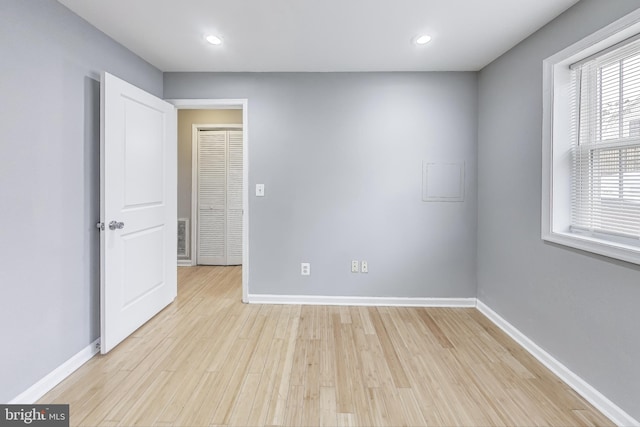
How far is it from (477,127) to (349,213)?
1.53 metres

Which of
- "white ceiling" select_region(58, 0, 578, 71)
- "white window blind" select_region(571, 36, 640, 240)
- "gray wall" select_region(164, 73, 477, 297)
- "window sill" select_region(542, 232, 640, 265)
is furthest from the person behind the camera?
"gray wall" select_region(164, 73, 477, 297)

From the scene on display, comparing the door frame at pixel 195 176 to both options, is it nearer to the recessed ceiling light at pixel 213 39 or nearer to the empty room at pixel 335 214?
the empty room at pixel 335 214

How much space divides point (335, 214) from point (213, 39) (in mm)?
1840

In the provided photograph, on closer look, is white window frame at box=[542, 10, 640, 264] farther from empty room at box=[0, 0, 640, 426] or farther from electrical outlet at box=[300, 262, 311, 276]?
electrical outlet at box=[300, 262, 311, 276]

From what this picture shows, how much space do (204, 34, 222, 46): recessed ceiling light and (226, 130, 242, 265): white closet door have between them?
7.79ft

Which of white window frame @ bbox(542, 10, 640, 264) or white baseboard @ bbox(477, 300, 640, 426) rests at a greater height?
white window frame @ bbox(542, 10, 640, 264)

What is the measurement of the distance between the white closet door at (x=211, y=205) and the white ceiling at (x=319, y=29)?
1.95 meters

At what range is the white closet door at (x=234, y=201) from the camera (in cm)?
484

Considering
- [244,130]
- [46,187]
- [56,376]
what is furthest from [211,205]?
[56,376]

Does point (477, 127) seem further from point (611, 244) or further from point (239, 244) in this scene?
point (239, 244)

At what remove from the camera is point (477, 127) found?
10.2ft

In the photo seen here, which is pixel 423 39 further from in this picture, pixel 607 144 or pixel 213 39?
pixel 213 39

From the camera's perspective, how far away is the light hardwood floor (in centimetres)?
164

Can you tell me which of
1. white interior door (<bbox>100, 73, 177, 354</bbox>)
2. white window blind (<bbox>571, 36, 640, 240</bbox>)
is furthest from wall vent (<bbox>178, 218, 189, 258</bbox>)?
white window blind (<bbox>571, 36, 640, 240</bbox>)
